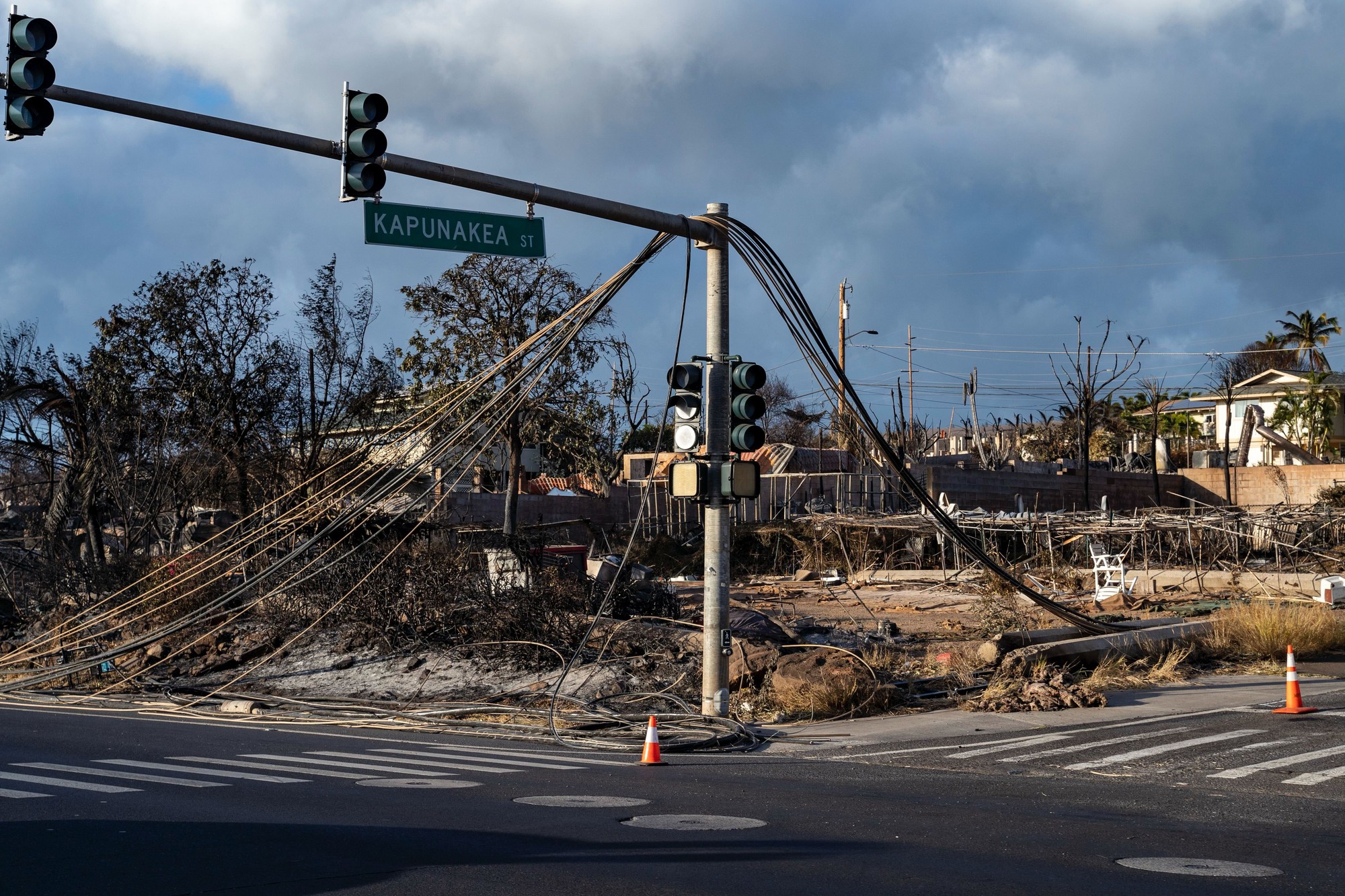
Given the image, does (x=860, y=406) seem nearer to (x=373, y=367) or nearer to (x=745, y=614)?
(x=745, y=614)

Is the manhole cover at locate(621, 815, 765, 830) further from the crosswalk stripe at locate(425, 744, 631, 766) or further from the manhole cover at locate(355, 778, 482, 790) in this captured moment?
the crosswalk stripe at locate(425, 744, 631, 766)

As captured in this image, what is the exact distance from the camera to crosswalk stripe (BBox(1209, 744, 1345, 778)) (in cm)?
1042

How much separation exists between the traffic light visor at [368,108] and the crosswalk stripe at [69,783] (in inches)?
222

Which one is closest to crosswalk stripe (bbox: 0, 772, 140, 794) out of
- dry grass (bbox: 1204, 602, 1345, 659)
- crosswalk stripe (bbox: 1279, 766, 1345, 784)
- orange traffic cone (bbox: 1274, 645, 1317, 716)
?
crosswalk stripe (bbox: 1279, 766, 1345, 784)

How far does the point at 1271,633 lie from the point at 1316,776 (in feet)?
29.6

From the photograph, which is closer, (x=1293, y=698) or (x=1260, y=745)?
(x=1260, y=745)

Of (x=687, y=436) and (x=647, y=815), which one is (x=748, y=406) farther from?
(x=647, y=815)

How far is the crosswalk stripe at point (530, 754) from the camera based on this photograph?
1162 cm

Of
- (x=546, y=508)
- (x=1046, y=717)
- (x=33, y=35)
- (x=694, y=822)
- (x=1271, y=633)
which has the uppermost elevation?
(x=33, y=35)

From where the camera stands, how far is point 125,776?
1002 centimetres

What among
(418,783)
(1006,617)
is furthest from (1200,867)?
(1006,617)

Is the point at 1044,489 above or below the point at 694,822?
above

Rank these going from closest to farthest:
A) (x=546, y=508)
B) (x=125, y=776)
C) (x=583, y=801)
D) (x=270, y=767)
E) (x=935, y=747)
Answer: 1. (x=583, y=801)
2. (x=125, y=776)
3. (x=270, y=767)
4. (x=935, y=747)
5. (x=546, y=508)

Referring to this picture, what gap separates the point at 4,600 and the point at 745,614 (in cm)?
1414
